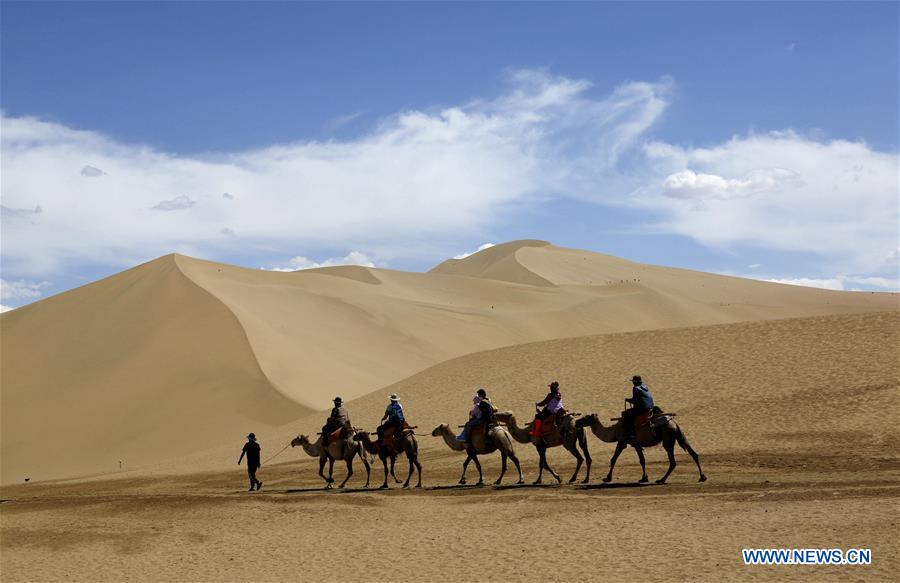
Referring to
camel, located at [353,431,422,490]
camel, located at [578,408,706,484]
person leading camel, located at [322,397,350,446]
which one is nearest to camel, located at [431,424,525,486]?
camel, located at [353,431,422,490]

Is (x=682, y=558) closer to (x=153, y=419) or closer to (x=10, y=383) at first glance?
(x=153, y=419)

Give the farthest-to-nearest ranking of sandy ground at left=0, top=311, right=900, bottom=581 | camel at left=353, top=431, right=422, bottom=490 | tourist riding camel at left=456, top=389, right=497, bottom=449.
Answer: camel at left=353, top=431, right=422, bottom=490
tourist riding camel at left=456, top=389, right=497, bottom=449
sandy ground at left=0, top=311, right=900, bottom=581

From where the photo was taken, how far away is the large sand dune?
4847cm

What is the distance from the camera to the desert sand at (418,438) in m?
14.1

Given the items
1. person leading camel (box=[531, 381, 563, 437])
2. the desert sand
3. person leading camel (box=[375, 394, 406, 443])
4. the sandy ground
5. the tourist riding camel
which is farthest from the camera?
person leading camel (box=[375, 394, 406, 443])

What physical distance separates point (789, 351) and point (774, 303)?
74.5 metres

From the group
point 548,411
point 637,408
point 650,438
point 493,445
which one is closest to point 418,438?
point 493,445

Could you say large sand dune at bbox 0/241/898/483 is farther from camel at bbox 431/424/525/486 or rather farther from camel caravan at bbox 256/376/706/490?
camel at bbox 431/424/525/486

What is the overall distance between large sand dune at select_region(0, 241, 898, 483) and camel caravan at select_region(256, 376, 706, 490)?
72.0 feet

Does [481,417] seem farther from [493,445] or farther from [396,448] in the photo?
[396,448]

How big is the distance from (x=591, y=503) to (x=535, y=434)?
405 centimetres

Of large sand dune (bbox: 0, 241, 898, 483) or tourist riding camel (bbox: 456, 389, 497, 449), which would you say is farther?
large sand dune (bbox: 0, 241, 898, 483)

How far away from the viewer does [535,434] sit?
2208 cm

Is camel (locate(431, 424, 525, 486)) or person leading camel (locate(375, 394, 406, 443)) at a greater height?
person leading camel (locate(375, 394, 406, 443))
